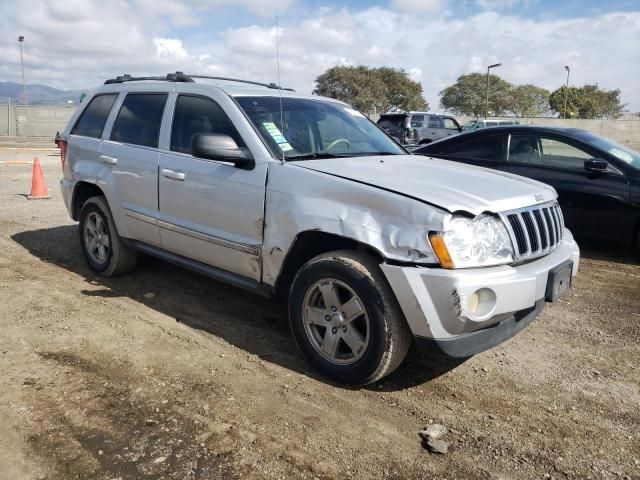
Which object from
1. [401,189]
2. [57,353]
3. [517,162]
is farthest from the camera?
[517,162]

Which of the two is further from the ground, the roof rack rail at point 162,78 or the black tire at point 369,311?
the roof rack rail at point 162,78

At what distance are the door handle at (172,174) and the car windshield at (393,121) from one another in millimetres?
16208

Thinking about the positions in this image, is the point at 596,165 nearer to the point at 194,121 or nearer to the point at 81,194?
the point at 194,121

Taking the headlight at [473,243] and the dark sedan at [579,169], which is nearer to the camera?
the headlight at [473,243]

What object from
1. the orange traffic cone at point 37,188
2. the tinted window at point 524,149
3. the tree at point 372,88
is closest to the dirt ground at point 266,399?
the tinted window at point 524,149

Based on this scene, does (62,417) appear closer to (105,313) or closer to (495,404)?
(105,313)

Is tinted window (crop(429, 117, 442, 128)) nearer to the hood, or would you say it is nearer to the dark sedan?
the dark sedan

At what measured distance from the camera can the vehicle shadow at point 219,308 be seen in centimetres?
369

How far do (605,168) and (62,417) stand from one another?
5.78 m

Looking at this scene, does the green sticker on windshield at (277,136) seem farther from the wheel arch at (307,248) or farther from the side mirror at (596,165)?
the side mirror at (596,165)

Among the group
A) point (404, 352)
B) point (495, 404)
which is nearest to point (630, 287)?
point (495, 404)

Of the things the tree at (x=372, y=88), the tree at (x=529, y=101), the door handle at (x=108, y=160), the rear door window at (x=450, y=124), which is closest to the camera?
the door handle at (x=108, y=160)

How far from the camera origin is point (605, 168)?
616 centimetres

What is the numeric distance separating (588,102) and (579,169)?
261 feet
